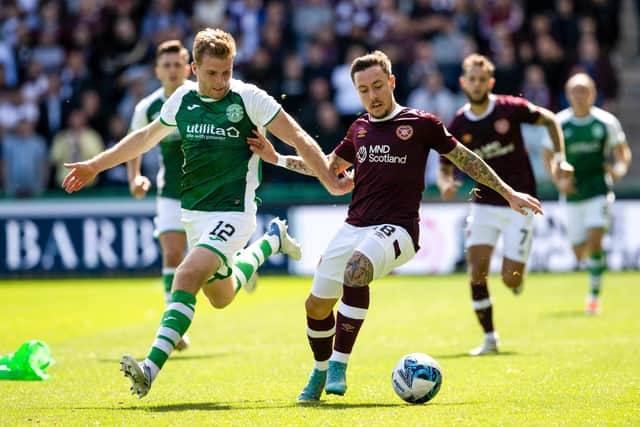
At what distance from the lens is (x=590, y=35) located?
23.8 m

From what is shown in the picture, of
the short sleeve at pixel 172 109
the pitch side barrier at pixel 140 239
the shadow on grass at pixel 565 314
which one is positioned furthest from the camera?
the pitch side barrier at pixel 140 239

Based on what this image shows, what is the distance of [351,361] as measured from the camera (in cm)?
1112

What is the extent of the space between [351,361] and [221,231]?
2851 millimetres

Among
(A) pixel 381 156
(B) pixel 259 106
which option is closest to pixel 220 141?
(B) pixel 259 106

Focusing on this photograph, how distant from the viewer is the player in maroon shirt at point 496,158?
11.9 m

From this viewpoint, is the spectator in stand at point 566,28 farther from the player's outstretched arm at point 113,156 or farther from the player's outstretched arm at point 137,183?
the player's outstretched arm at point 113,156

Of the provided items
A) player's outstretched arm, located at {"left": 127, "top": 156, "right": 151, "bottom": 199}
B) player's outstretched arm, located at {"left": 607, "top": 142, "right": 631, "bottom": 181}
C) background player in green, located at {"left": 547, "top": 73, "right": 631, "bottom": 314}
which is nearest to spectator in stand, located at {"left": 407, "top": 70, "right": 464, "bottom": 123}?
background player in green, located at {"left": 547, "top": 73, "right": 631, "bottom": 314}

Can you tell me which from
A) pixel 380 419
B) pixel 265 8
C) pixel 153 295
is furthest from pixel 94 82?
pixel 380 419

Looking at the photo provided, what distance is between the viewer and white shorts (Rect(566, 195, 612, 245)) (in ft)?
53.8

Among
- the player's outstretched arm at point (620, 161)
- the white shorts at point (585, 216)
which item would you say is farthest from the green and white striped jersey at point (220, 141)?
the white shorts at point (585, 216)

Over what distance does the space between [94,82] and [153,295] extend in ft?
22.1

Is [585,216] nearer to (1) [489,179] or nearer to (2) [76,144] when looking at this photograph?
(1) [489,179]

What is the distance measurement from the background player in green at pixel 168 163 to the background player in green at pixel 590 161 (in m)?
5.77

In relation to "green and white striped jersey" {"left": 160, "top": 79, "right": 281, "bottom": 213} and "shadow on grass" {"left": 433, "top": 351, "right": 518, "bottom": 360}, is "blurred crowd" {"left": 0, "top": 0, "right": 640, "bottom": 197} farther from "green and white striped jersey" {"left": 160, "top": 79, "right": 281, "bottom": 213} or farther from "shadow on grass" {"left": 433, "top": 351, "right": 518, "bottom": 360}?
"green and white striped jersey" {"left": 160, "top": 79, "right": 281, "bottom": 213}
